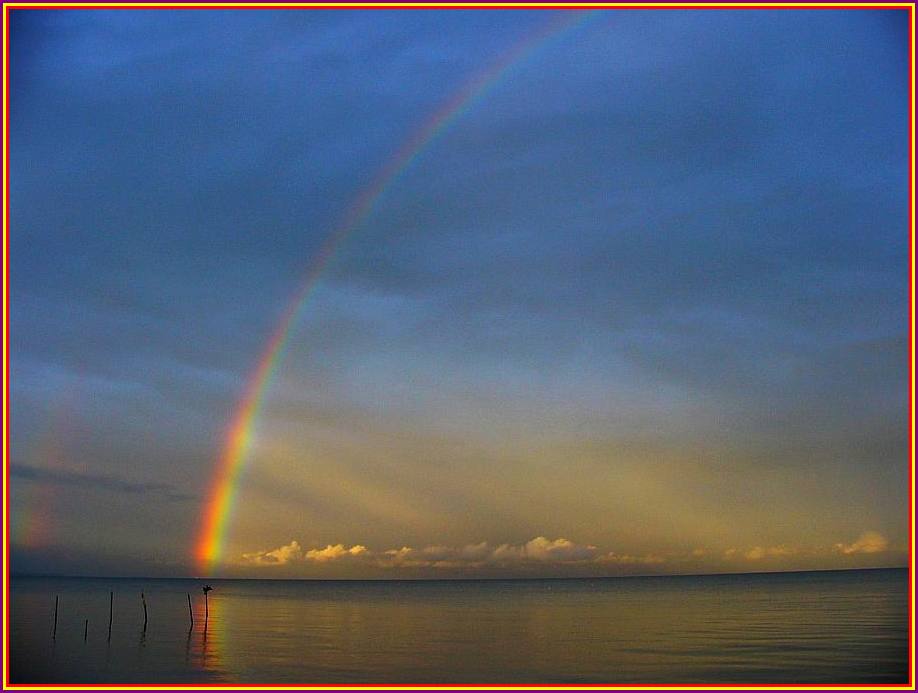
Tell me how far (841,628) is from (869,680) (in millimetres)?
32495

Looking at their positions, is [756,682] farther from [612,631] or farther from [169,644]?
[169,644]

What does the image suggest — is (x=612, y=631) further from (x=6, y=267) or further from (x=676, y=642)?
(x=6, y=267)

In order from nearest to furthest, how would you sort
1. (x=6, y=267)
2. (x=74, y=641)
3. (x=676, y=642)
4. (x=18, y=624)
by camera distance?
(x=6, y=267), (x=676, y=642), (x=74, y=641), (x=18, y=624)

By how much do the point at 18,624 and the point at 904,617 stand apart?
3240 inches

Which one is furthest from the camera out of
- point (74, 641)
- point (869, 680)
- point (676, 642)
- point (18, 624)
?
point (18, 624)

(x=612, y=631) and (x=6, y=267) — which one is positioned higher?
(x=6, y=267)

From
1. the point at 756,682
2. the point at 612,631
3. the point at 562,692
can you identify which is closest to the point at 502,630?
the point at 612,631

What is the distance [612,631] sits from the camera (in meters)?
80.1

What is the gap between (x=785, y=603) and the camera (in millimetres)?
122875

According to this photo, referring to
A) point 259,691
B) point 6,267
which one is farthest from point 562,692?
point 6,267

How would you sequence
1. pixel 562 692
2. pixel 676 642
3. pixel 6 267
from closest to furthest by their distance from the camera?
pixel 6 267 → pixel 562 692 → pixel 676 642

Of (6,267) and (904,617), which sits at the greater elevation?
(6,267)

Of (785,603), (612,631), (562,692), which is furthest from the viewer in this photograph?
(785,603)

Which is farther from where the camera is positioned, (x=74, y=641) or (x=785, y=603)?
(x=785, y=603)
